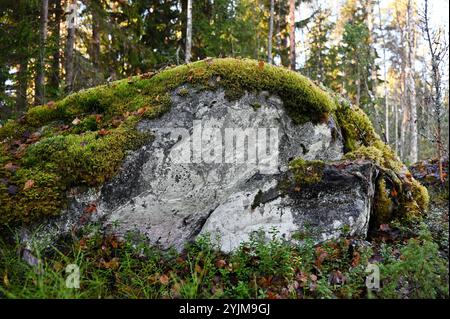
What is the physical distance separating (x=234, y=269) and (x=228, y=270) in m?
0.07

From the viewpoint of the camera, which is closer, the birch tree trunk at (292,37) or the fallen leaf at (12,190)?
the fallen leaf at (12,190)

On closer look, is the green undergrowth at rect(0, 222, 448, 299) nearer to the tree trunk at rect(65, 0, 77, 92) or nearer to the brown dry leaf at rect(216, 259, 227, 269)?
the brown dry leaf at rect(216, 259, 227, 269)

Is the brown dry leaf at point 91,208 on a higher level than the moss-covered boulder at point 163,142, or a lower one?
lower

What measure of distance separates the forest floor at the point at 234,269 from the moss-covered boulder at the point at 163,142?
43 centimetres

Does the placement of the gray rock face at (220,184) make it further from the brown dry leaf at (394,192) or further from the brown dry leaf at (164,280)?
the brown dry leaf at (164,280)

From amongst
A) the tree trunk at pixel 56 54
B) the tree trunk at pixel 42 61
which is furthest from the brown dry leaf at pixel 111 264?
the tree trunk at pixel 56 54

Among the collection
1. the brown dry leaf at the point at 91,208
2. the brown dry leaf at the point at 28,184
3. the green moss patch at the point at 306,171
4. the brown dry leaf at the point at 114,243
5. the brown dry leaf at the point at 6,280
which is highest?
the green moss patch at the point at 306,171

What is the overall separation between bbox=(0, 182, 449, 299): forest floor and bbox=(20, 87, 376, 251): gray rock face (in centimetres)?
25

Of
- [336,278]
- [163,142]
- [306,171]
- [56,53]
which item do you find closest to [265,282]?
[336,278]

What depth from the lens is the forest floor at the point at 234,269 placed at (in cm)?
302

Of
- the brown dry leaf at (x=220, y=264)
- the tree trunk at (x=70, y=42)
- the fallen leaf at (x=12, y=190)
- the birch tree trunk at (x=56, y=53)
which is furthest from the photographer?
the birch tree trunk at (x=56, y=53)

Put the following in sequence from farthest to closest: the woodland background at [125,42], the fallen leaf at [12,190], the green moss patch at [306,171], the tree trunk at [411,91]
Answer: the tree trunk at [411,91] → the woodland background at [125,42] → the green moss patch at [306,171] → the fallen leaf at [12,190]

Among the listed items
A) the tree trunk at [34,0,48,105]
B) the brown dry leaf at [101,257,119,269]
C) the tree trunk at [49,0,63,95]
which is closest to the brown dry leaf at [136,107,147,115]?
the brown dry leaf at [101,257,119,269]

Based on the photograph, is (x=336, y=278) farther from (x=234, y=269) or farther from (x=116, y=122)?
(x=116, y=122)
